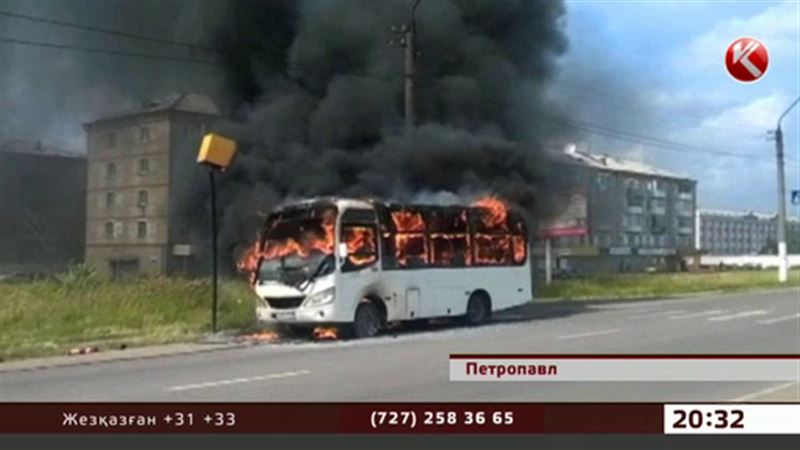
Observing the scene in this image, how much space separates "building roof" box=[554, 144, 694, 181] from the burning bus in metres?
0.28

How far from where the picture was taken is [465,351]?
2.99 m

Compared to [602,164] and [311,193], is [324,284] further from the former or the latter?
[602,164]

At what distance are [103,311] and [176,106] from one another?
0.89 metres

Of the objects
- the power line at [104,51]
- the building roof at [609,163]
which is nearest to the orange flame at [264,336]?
the power line at [104,51]

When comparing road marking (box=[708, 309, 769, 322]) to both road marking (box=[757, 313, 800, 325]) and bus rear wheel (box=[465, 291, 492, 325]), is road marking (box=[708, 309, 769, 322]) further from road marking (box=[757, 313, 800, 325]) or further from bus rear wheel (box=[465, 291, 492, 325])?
bus rear wheel (box=[465, 291, 492, 325])

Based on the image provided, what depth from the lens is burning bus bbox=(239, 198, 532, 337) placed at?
3400 mm

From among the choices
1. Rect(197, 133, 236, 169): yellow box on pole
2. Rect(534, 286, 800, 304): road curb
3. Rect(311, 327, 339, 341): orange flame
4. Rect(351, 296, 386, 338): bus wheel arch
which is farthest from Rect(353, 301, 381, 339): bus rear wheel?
Rect(197, 133, 236, 169): yellow box on pole

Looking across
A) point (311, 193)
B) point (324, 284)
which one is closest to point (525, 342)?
point (311, 193)

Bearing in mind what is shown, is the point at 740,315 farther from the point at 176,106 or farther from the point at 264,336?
the point at 176,106

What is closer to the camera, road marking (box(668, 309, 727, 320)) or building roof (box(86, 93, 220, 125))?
building roof (box(86, 93, 220, 125))

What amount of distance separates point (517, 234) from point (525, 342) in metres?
0.51

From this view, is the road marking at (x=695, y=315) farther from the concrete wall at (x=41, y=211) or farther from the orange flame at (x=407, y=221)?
the concrete wall at (x=41, y=211)

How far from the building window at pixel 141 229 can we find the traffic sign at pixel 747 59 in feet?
5.64

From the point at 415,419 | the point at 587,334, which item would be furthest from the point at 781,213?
the point at 415,419
